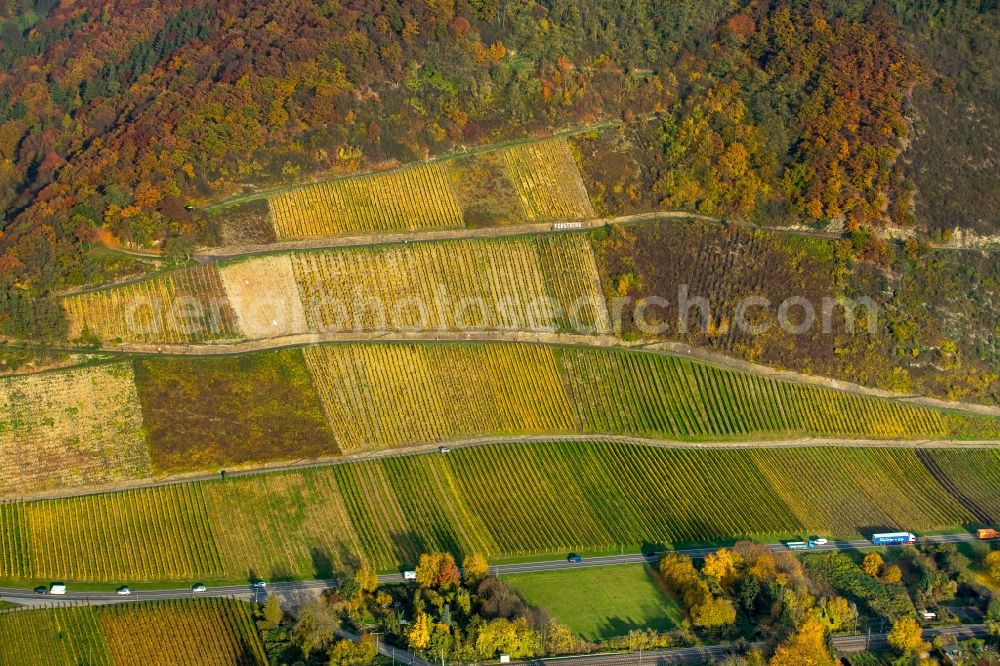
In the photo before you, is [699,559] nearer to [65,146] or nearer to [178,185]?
[178,185]

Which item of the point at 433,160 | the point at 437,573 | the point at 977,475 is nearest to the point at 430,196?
the point at 433,160

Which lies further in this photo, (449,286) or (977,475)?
(449,286)

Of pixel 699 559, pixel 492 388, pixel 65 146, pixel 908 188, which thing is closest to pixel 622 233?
pixel 492 388

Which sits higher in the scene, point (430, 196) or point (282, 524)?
point (430, 196)

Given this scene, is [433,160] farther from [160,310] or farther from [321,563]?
[321,563]

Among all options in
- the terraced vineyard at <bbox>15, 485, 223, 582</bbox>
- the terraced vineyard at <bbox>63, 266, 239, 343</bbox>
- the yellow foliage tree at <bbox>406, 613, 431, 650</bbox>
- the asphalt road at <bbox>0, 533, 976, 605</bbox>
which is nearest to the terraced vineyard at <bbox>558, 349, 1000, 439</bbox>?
the asphalt road at <bbox>0, 533, 976, 605</bbox>
